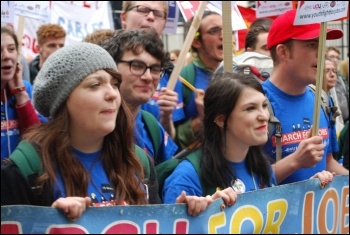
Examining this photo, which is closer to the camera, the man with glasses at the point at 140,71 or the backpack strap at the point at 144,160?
the backpack strap at the point at 144,160

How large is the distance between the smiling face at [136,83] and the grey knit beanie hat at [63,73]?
2.80 ft

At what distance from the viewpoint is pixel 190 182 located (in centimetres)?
342

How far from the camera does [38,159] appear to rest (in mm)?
2848

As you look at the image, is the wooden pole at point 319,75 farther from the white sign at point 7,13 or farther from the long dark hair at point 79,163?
the white sign at point 7,13

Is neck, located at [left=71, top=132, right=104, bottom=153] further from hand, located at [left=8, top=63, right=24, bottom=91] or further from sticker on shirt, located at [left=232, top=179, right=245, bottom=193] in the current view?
hand, located at [left=8, top=63, right=24, bottom=91]

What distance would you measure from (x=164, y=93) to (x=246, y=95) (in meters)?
0.86

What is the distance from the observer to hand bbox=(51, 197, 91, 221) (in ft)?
8.49

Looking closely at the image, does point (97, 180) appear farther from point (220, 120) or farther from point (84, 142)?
point (220, 120)

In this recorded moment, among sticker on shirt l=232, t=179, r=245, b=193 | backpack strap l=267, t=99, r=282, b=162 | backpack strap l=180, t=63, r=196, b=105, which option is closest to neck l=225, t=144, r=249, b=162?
sticker on shirt l=232, t=179, r=245, b=193

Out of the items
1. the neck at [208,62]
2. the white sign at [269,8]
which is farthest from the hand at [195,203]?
the white sign at [269,8]

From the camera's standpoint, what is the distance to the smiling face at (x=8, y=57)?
13.4 feet

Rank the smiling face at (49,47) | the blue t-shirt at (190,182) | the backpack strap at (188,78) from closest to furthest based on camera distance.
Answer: the blue t-shirt at (190,182) → the backpack strap at (188,78) → the smiling face at (49,47)

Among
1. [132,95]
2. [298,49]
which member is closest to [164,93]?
[132,95]

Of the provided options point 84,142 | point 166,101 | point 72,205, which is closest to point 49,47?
point 166,101
